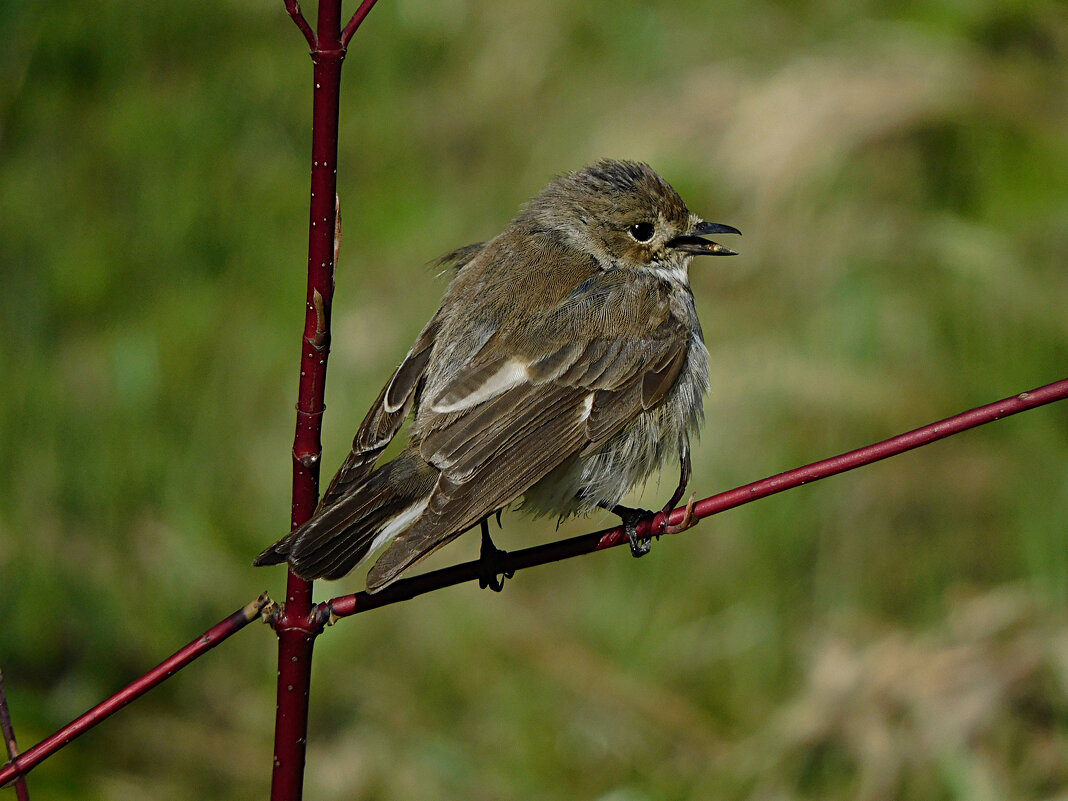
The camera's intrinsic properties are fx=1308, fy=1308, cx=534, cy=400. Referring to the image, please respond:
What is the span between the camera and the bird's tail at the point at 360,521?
211 cm

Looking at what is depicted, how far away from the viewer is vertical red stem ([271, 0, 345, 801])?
5.59 ft

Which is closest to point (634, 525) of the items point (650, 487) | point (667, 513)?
point (667, 513)

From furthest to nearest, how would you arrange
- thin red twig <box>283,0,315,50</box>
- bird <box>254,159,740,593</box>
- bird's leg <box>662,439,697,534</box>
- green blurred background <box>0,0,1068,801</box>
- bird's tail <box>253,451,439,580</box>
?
green blurred background <box>0,0,1068,801</box>
bird <box>254,159,740,593</box>
bird's leg <box>662,439,697,534</box>
bird's tail <box>253,451,439,580</box>
thin red twig <box>283,0,315,50</box>

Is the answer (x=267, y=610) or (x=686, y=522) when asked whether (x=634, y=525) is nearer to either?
(x=686, y=522)

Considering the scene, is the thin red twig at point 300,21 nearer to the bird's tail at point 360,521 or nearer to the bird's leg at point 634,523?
the bird's tail at point 360,521

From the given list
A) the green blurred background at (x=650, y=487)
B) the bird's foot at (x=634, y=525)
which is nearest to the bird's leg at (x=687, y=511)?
the bird's foot at (x=634, y=525)

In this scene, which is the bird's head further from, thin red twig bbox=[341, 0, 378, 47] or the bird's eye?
thin red twig bbox=[341, 0, 378, 47]

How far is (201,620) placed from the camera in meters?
4.83

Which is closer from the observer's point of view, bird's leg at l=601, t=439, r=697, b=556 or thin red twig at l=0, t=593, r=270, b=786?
thin red twig at l=0, t=593, r=270, b=786

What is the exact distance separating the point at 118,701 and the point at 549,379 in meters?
1.63

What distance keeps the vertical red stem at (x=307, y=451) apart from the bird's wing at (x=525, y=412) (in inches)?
29.7

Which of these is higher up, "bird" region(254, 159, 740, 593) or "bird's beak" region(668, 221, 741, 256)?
"bird's beak" region(668, 221, 741, 256)

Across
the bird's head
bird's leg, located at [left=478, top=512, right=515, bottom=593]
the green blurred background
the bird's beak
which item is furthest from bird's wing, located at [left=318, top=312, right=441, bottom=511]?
the green blurred background

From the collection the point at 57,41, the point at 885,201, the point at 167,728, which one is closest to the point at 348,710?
the point at 167,728
